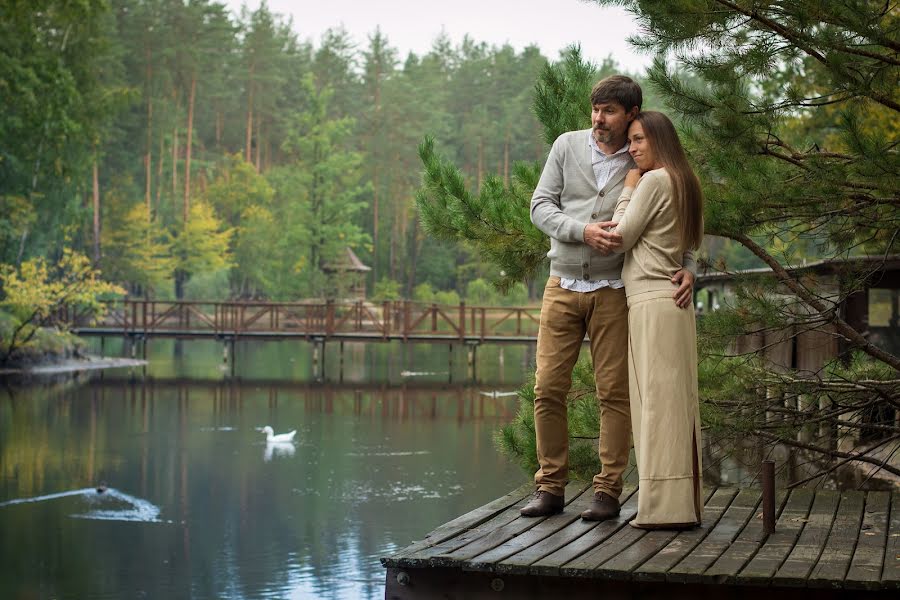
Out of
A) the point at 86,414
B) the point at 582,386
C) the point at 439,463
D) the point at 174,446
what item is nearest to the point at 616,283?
the point at 582,386

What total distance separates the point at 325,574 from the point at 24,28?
18055 millimetres

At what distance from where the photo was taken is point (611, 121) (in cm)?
451

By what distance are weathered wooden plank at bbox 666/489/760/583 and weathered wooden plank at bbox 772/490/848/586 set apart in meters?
0.21

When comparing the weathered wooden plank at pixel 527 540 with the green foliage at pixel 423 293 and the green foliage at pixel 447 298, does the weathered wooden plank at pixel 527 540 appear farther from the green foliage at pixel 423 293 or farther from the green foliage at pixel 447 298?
the green foliage at pixel 423 293

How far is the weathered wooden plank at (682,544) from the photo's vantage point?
3.75 meters

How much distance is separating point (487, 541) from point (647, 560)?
545mm

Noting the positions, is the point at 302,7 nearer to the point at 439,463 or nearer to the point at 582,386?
the point at 439,463

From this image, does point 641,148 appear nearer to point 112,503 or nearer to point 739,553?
point 739,553

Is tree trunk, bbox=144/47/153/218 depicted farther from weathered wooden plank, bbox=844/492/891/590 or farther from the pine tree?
weathered wooden plank, bbox=844/492/891/590

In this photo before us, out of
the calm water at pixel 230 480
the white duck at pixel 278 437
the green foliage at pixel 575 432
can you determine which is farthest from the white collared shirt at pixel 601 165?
the white duck at pixel 278 437

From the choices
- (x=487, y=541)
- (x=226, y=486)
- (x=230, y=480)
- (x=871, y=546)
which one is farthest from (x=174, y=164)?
(x=871, y=546)

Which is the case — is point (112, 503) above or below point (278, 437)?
below

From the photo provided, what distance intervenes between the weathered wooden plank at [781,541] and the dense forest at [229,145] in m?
24.0

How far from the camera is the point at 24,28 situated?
88.4 feet
